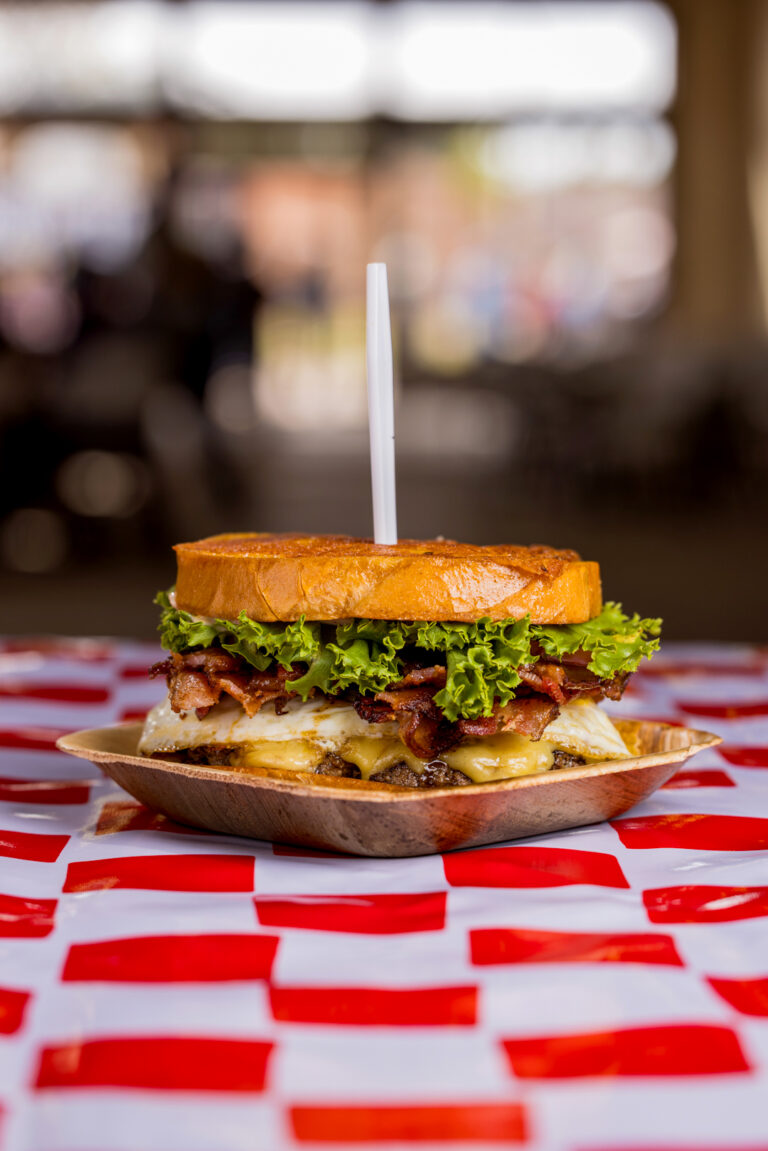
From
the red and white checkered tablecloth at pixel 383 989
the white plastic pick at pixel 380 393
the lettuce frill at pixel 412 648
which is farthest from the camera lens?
the white plastic pick at pixel 380 393

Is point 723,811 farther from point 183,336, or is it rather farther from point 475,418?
point 183,336

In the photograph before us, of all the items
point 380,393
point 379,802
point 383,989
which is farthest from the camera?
point 380,393

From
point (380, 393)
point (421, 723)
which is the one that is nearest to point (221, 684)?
point (421, 723)

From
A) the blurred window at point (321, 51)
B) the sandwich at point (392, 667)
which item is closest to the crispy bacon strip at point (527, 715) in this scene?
the sandwich at point (392, 667)

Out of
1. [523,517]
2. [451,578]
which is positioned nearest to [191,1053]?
[451,578]

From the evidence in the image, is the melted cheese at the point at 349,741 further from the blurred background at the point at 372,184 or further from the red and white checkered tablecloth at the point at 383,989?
the blurred background at the point at 372,184

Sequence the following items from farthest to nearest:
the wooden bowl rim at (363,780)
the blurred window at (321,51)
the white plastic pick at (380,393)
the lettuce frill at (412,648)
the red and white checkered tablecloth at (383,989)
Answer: the blurred window at (321,51), the white plastic pick at (380,393), the lettuce frill at (412,648), the wooden bowl rim at (363,780), the red and white checkered tablecloth at (383,989)

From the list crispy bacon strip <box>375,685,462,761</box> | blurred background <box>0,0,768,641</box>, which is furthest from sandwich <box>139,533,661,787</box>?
blurred background <box>0,0,768,641</box>

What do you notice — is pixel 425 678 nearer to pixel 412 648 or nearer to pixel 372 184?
pixel 412 648
